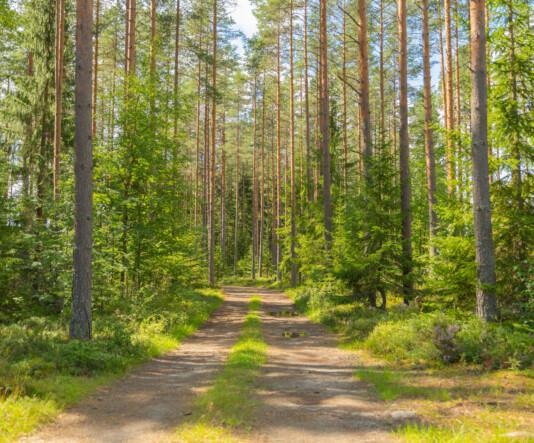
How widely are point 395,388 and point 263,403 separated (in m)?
2.16

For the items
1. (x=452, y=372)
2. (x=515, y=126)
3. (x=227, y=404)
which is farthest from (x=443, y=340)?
(x=515, y=126)

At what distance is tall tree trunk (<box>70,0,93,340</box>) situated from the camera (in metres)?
9.00

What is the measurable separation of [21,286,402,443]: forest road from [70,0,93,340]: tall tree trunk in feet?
5.79

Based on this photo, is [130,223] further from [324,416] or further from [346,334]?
[324,416]

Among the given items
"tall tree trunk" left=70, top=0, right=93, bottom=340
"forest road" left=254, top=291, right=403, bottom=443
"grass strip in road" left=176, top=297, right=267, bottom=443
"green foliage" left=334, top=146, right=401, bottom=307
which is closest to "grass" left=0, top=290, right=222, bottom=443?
"tall tree trunk" left=70, top=0, right=93, bottom=340

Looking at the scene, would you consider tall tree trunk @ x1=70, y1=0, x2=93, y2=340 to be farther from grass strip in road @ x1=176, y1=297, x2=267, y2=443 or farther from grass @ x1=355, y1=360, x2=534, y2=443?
grass @ x1=355, y1=360, x2=534, y2=443

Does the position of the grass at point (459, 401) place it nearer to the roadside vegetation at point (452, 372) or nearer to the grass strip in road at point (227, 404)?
the roadside vegetation at point (452, 372)

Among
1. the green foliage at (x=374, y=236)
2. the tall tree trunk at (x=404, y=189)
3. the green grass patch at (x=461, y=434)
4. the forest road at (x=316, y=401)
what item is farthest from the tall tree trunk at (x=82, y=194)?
the tall tree trunk at (x=404, y=189)

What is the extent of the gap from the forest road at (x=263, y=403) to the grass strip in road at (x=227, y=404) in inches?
6.3

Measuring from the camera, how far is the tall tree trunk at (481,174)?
8.81 m

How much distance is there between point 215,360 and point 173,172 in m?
8.11

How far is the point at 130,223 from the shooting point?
14344 millimetres

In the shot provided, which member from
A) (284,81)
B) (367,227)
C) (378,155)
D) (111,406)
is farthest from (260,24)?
(111,406)

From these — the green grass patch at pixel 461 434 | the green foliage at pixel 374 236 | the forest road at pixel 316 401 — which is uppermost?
the green foliage at pixel 374 236
